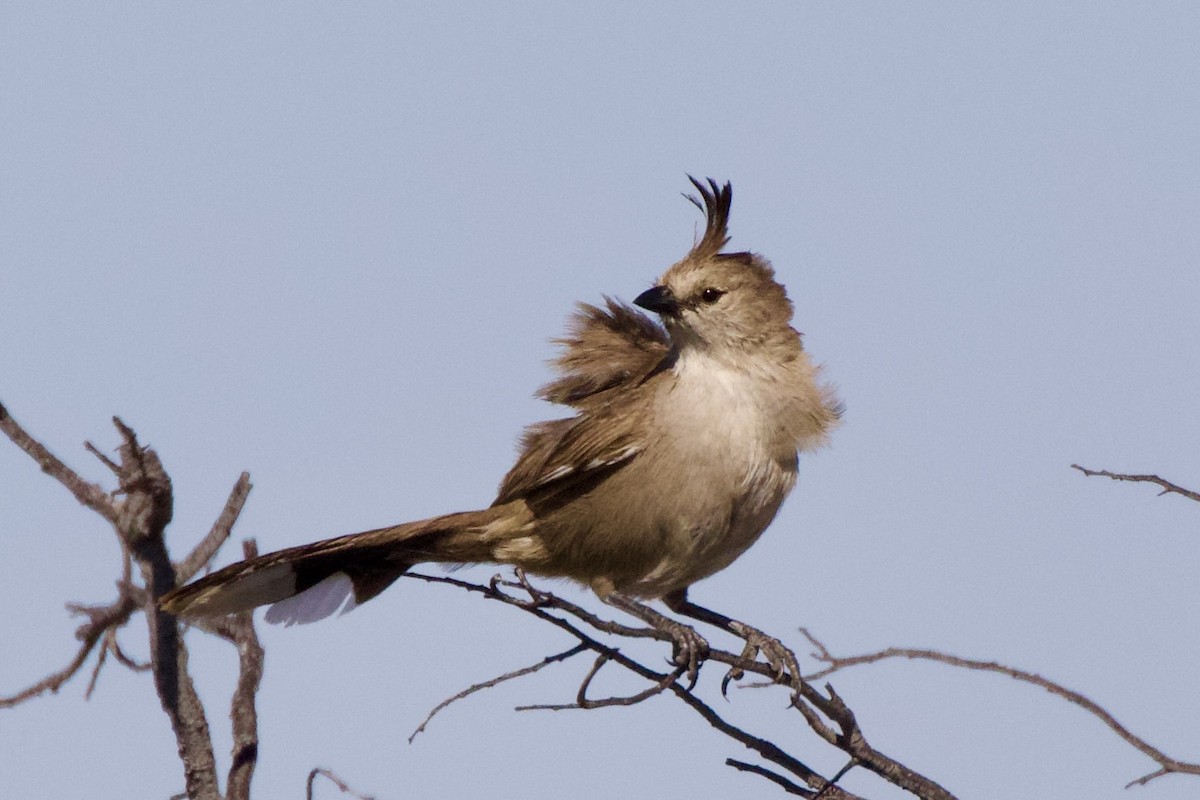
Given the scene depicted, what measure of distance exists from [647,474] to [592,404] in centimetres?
53

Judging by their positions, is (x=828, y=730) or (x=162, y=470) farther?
(x=828, y=730)

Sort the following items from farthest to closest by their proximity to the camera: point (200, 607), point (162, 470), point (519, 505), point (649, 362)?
1. point (649, 362)
2. point (519, 505)
3. point (200, 607)
4. point (162, 470)

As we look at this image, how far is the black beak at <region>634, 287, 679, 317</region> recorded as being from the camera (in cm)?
505

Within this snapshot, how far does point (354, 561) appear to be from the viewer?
4992 mm

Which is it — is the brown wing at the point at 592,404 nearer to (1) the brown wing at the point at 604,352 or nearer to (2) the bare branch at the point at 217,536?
(1) the brown wing at the point at 604,352

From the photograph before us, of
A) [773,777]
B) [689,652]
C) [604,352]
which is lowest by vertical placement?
[773,777]

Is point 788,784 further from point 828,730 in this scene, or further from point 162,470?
point 162,470

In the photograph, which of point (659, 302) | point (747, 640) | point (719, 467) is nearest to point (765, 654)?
point (747, 640)

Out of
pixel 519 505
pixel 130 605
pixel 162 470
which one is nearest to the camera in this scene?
pixel 162 470

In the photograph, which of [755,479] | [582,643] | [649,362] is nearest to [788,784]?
[582,643]

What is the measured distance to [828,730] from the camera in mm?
3533

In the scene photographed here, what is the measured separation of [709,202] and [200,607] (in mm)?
2487

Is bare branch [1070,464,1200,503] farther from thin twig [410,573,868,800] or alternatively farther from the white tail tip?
the white tail tip

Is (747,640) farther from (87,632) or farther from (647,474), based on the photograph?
(87,632)
